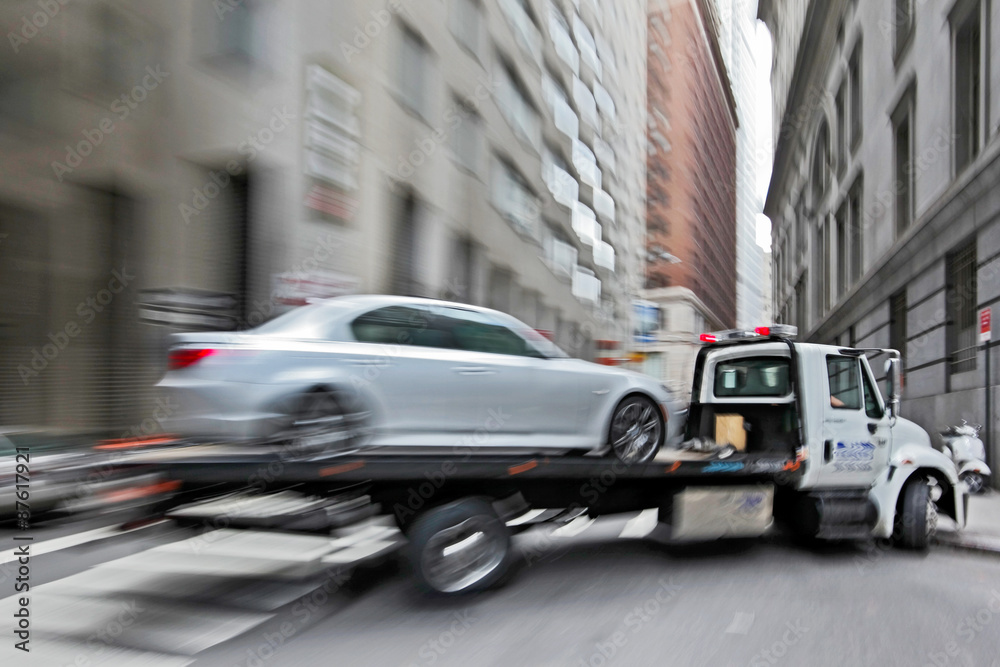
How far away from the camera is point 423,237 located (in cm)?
1942

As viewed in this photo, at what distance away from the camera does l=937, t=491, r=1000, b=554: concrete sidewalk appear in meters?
7.45

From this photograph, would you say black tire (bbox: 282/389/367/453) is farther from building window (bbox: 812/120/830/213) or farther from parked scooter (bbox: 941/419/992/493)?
building window (bbox: 812/120/830/213)

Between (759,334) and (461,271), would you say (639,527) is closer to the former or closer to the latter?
(759,334)

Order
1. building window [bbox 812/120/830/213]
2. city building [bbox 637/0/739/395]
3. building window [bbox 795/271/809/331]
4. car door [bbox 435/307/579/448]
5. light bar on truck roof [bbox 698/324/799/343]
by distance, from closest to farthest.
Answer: car door [bbox 435/307/579/448] → light bar on truck roof [bbox 698/324/799/343] → building window [bbox 812/120/830/213] → building window [bbox 795/271/809/331] → city building [bbox 637/0/739/395]

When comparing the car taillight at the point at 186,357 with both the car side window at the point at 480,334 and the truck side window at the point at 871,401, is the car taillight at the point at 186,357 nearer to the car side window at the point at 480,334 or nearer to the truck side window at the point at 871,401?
the car side window at the point at 480,334

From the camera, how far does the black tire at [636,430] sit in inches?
274

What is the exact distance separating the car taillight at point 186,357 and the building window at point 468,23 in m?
17.7

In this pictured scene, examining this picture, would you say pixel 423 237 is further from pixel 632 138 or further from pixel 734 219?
pixel 734 219

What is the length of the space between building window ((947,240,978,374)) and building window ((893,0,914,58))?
6.57m

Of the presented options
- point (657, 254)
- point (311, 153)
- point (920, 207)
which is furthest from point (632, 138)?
point (311, 153)

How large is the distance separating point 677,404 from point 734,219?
156149 millimetres

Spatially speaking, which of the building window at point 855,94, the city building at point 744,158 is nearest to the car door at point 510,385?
the building window at point 855,94

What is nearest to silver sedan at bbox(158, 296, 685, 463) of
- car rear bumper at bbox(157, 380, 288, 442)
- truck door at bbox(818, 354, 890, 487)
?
car rear bumper at bbox(157, 380, 288, 442)

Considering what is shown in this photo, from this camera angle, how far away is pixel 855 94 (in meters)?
26.9
